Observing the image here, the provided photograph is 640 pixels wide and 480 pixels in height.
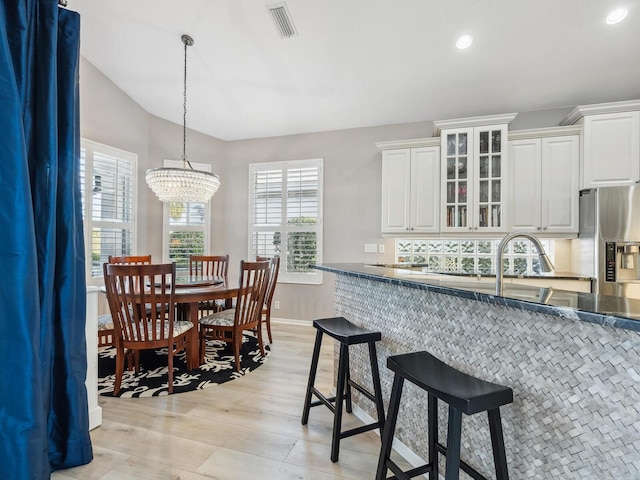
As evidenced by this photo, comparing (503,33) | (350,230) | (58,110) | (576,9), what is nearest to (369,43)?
(503,33)

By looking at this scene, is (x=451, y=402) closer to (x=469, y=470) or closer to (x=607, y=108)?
(x=469, y=470)

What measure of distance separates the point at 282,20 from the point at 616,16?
2.79m

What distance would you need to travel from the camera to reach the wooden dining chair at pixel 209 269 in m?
3.85

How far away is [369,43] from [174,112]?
2.87 meters

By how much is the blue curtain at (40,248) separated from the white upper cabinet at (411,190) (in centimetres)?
309

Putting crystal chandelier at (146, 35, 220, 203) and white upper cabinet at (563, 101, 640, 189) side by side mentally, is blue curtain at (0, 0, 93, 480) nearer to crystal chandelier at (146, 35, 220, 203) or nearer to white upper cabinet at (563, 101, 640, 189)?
crystal chandelier at (146, 35, 220, 203)

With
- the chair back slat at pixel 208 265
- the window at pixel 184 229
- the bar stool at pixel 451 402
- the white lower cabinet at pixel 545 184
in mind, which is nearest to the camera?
the bar stool at pixel 451 402

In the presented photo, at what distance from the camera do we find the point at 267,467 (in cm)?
176

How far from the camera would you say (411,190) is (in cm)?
395

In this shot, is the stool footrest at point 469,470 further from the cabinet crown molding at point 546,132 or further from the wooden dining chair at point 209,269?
the cabinet crown molding at point 546,132

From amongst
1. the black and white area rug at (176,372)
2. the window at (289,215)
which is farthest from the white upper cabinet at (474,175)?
the black and white area rug at (176,372)

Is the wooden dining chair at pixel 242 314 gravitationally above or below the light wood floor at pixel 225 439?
above

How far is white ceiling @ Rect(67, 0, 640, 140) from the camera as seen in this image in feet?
9.26

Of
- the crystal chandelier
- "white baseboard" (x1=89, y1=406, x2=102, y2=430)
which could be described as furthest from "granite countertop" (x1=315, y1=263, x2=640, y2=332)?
the crystal chandelier
